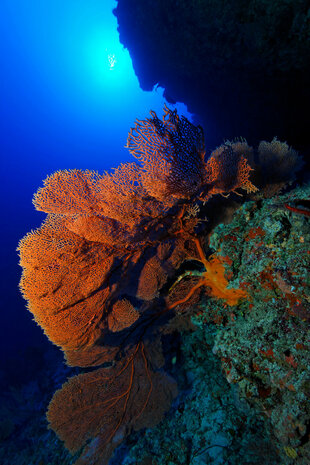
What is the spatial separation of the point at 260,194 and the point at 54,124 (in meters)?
113

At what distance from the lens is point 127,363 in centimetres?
416

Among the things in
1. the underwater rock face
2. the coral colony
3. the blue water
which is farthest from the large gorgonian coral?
the blue water

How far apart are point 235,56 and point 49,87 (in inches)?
4154

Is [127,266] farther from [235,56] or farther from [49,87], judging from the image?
[49,87]

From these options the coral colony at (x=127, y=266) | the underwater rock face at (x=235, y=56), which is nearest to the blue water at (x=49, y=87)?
the underwater rock face at (x=235, y=56)

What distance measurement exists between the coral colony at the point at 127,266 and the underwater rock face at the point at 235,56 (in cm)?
515

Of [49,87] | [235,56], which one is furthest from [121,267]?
[49,87]

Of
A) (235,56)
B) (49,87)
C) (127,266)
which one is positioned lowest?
(127,266)

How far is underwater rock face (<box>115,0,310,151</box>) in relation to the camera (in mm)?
6387

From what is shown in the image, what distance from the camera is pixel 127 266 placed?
360 centimetres

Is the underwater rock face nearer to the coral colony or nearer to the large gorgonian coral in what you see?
the coral colony

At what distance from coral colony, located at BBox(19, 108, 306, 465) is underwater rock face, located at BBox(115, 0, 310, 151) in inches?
203

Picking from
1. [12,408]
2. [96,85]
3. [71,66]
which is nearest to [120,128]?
[96,85]

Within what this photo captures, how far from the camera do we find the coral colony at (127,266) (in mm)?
2695
